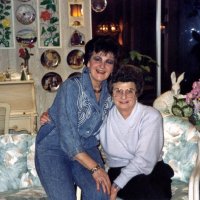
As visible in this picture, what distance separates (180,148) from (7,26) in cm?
278

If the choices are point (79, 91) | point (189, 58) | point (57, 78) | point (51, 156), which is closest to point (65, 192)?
point (51, 156)

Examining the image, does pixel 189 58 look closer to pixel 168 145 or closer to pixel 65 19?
pixel 65 19

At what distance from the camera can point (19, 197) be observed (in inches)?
82.9

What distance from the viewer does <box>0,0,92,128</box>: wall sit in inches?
175

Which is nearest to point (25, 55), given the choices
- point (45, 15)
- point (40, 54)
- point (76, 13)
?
point (40, 54)

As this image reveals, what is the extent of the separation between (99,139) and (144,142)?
0.28 metres

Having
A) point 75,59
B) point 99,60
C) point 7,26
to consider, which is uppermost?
point 7,26

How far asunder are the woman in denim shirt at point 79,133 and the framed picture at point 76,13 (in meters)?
2.53

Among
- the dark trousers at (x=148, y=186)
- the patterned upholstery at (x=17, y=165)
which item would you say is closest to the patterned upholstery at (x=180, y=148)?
the dark trousers at (x=148, y=186)

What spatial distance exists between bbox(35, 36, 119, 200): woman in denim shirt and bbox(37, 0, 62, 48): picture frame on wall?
8.25 feet

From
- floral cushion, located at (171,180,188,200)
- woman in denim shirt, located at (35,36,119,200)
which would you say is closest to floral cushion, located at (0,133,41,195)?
woman in denim shirt, located at (35,36,119,200)

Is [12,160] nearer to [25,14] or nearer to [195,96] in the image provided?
[195,96]

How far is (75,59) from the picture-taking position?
4.59 meters

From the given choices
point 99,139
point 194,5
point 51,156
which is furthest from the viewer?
point 194,5
